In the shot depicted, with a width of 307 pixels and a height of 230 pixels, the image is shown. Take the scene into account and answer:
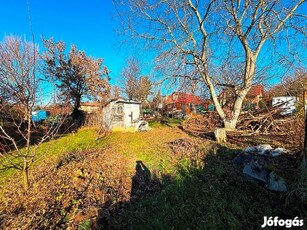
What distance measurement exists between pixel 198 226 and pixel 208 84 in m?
7.28

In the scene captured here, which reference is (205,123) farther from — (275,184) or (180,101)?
(275,184)

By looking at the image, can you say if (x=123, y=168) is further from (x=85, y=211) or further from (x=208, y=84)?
(x=208, y=84)

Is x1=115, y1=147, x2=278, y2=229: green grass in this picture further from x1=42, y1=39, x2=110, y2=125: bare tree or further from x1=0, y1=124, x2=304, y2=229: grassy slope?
x1=42, y1=39, x2=110, y2=125: bare tree

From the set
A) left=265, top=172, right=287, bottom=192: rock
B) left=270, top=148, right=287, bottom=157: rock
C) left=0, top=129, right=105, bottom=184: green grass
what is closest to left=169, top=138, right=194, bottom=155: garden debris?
left=270, top=148, right=287, bottom=157: rock

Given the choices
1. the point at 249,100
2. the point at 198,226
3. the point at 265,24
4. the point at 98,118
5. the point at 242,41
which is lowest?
the point at 198,226

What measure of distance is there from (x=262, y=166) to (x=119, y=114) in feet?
34.0

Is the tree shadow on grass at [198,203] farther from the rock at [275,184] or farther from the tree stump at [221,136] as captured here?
the tree stump at [221,136]

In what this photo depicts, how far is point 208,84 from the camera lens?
8680 mm

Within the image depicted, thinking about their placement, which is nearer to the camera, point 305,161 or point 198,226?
point 198,226

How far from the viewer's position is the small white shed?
11953 millimetres

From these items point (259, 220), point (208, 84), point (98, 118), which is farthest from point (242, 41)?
point (98, 118)

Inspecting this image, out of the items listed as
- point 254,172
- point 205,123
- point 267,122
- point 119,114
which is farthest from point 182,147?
point 119,114

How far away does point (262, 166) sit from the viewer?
370 cm

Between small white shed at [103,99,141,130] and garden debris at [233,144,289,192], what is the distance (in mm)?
9125
